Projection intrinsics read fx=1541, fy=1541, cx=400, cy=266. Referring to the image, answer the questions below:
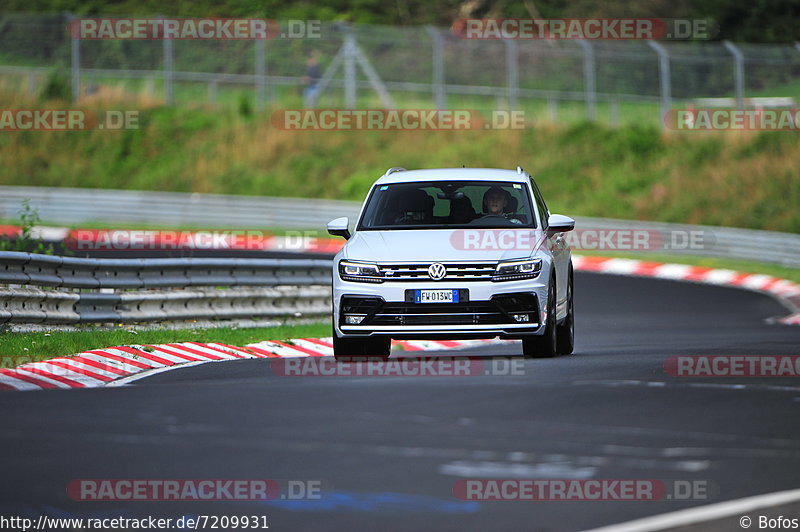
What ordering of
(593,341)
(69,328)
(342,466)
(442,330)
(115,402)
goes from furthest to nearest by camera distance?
(593,341) < (69,328) < (442,330) < (115,402) < (342,466)

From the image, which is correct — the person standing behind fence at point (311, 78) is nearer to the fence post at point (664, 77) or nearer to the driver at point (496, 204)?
the fence post at point (664, 77)

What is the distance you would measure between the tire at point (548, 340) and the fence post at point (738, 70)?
2712cm

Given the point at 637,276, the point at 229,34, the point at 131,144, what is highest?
the point at 229,34

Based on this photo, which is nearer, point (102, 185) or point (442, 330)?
point (442, 330)

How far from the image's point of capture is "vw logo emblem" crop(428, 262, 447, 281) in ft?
43.8

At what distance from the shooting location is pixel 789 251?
3300 centimetres

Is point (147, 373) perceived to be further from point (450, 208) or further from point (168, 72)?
point (168, 72)

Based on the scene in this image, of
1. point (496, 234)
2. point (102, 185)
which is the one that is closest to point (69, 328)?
point (496, 234)

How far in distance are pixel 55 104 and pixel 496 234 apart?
38312mm

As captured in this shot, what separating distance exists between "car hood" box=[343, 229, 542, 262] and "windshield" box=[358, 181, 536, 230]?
0.19 m

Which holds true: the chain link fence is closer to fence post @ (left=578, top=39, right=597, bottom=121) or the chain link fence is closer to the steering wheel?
fence post @ (left=578, top=39, right=597, bottom=121)

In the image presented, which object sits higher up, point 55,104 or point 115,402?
point 55,104

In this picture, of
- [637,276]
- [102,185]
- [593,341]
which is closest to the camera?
[593,341]

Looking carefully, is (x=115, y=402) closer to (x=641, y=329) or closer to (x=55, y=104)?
(x=641, y=329)
